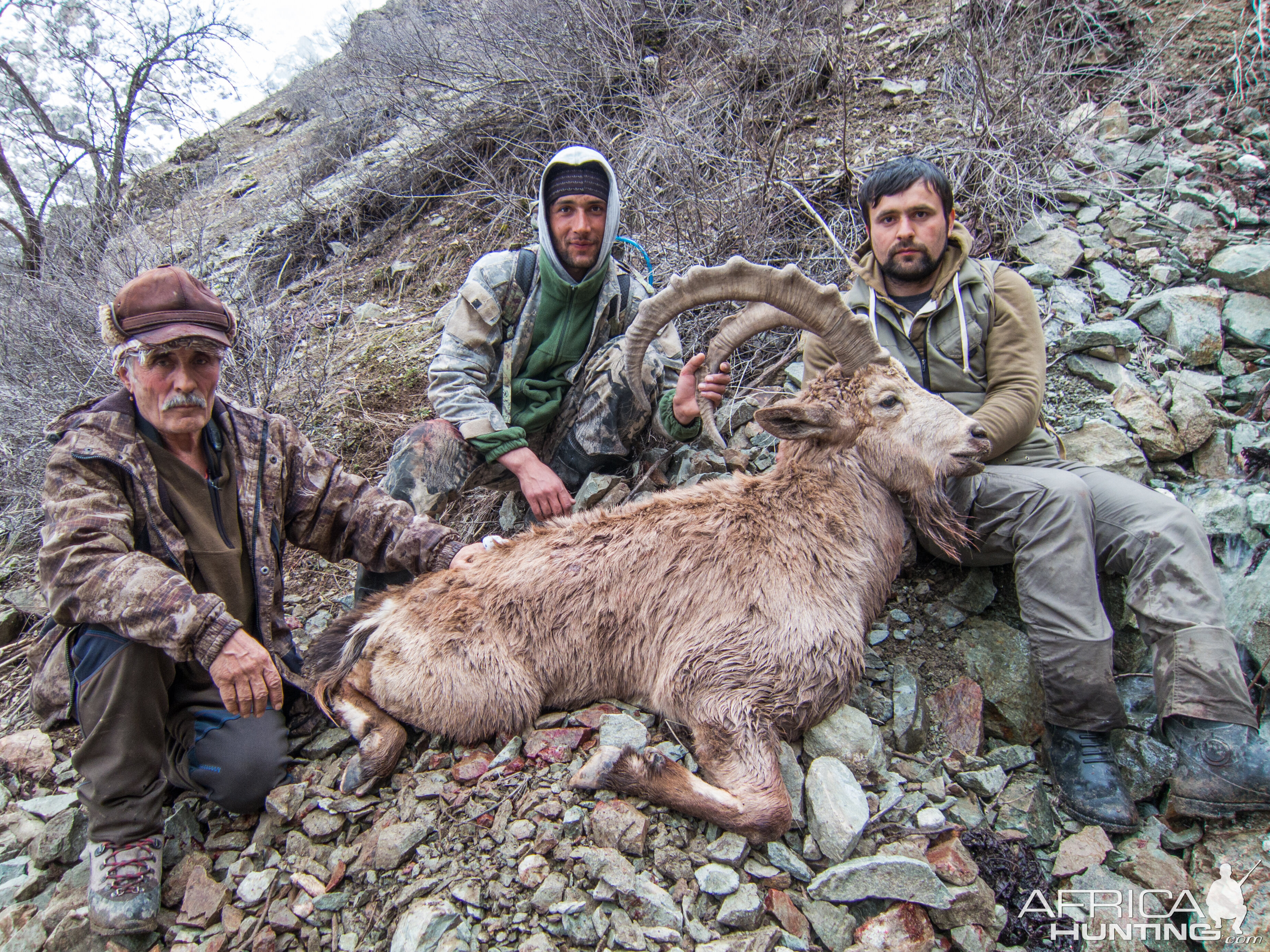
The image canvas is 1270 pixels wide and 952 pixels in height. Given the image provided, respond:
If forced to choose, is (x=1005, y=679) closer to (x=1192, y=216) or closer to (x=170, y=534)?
(x=170, y=534)

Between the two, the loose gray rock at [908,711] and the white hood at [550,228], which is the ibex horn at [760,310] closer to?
the white hood at [550,228]

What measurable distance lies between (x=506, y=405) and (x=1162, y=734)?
386 centimetres

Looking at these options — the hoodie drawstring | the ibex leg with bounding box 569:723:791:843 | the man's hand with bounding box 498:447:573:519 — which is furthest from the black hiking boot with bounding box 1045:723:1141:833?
the man's hand with bounding box 498:447:573:519

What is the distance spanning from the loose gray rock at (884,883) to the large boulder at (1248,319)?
4.14 metres

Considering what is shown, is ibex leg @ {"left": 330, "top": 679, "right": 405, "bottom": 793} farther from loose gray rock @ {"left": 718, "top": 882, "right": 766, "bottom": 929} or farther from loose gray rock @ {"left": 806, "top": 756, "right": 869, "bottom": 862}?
loose gray rock @ {"left": 806, "top": 756, "right": 869, "bottom": 862}

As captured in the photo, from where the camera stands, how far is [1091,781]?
3082mm

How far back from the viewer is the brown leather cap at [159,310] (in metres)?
3.02

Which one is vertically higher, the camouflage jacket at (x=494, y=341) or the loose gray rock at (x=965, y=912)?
the camouflage jacket at (x=494, y=341)

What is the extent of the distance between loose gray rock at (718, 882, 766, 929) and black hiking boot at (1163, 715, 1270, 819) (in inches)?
69.5

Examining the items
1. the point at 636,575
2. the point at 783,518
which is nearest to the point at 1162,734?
the point at 783,518

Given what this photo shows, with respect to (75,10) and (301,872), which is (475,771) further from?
(75,10)

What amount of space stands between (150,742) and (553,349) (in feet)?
9.95

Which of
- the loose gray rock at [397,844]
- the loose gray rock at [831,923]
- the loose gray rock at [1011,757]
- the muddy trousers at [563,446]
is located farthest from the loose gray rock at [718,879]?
the muddy trousers at [563,446]

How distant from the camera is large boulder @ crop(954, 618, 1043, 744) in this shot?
3500 mm
